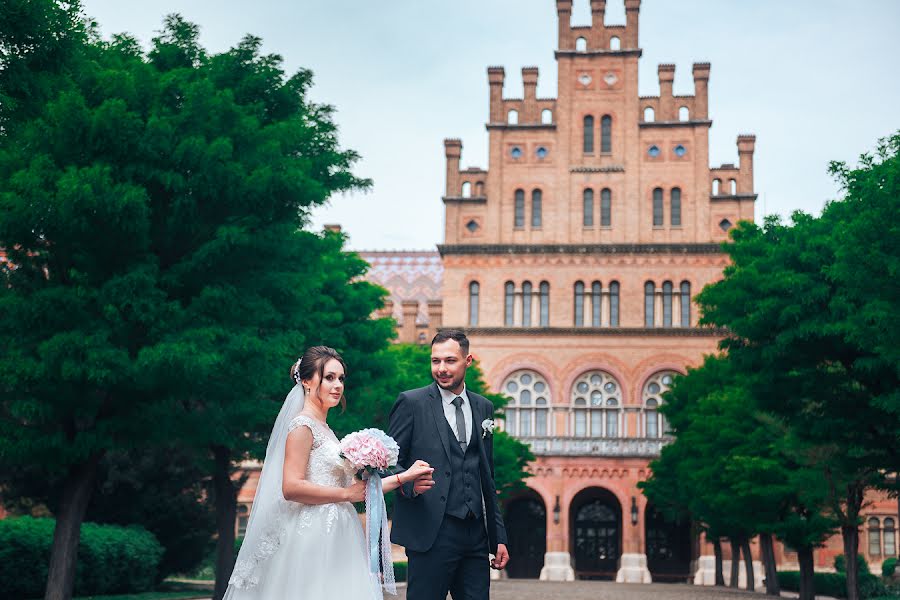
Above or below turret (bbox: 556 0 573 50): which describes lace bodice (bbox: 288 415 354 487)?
below

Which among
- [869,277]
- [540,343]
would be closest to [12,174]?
[869,277]

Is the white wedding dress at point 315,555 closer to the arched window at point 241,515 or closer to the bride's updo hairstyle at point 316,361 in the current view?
the bride's updo hairstyle at point 316,361

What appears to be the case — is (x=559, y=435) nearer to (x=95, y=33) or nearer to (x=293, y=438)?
(x=95, y=33)

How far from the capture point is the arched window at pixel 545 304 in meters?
49.4

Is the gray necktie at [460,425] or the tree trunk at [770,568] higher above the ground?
the gray necktie at [460,425]

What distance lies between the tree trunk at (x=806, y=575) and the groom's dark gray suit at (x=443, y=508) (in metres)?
22.2

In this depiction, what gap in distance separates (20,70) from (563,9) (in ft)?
127

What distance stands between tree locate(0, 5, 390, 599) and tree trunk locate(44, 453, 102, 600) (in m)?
0.03

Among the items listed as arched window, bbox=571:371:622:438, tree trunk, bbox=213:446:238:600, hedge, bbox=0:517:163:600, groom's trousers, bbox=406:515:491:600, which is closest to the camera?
groom's trousers, bbox=406:515:491:600

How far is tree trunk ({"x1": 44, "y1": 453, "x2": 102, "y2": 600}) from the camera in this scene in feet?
54.9

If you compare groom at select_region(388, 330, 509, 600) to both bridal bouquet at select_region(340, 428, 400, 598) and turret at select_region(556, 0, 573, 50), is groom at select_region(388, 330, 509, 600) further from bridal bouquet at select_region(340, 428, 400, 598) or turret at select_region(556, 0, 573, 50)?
turret at select_region(556, 0, 573, 50)

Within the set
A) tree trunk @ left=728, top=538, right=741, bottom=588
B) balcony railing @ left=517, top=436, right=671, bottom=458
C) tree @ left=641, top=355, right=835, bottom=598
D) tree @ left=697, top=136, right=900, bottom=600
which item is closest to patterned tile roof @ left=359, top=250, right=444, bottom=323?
balcony railing @ left=517, top=436, right=671, bottom=458

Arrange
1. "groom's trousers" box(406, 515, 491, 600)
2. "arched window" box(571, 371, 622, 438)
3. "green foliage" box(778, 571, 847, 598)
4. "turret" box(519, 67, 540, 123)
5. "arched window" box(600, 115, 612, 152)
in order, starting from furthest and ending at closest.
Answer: "turret" box(519, 67, 540, 123), "arched window" box(600, 115, 612, 152), "arched window" box(571, 371, 622, 438), "green foliage" box(778, 571, 847, 598), "groom's trousers" box(406, 515, 491, 600)

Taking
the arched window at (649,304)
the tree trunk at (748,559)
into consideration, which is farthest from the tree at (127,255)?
the arched window at (649,304)
